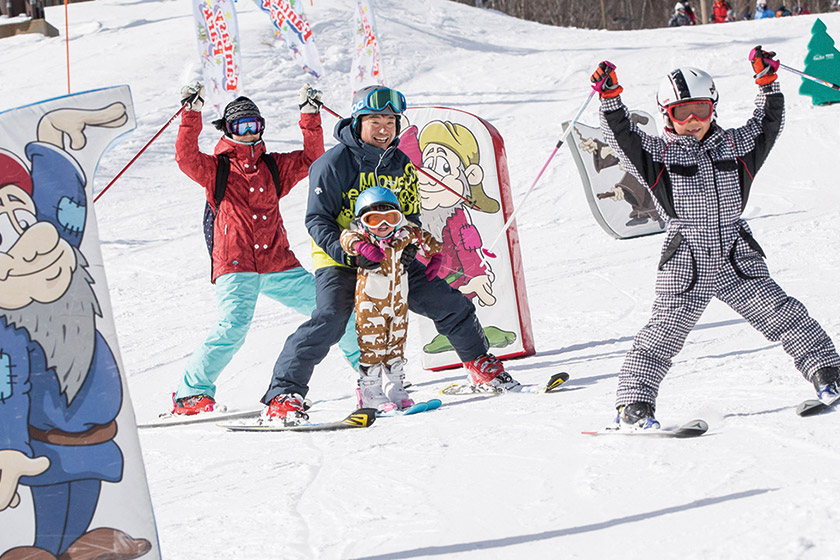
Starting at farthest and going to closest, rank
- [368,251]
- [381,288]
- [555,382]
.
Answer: [555,382]
[381,288]
[368,251]

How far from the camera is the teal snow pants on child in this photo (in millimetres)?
5285

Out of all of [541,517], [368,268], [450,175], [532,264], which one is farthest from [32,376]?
[532,264]

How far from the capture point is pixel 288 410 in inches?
180

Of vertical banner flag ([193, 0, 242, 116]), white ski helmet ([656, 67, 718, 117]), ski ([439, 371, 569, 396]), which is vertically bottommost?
ski ([439, 371, 569, 396])

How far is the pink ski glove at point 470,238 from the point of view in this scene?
5.95 meters

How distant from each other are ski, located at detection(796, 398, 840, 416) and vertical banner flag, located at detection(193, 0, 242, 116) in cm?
884

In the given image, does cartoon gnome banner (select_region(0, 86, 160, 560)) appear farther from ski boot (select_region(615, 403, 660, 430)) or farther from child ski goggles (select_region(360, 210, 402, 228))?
child ski goggles (select_region(360, 210, 402, 228))

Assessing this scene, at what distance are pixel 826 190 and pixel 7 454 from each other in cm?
929

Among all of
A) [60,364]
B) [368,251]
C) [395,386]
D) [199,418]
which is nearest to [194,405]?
[199,418]

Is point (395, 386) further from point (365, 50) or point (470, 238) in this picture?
point (365, 50)

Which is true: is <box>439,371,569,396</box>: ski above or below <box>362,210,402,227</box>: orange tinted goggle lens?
below

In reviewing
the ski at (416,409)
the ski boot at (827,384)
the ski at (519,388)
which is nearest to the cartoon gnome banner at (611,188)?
the ski at (519,388)

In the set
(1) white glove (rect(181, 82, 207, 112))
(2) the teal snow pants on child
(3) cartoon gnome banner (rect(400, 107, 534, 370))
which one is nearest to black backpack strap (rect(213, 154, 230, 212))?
(1) white glove (rect(181, 82, 207, 112))

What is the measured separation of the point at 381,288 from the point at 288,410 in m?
0.71
